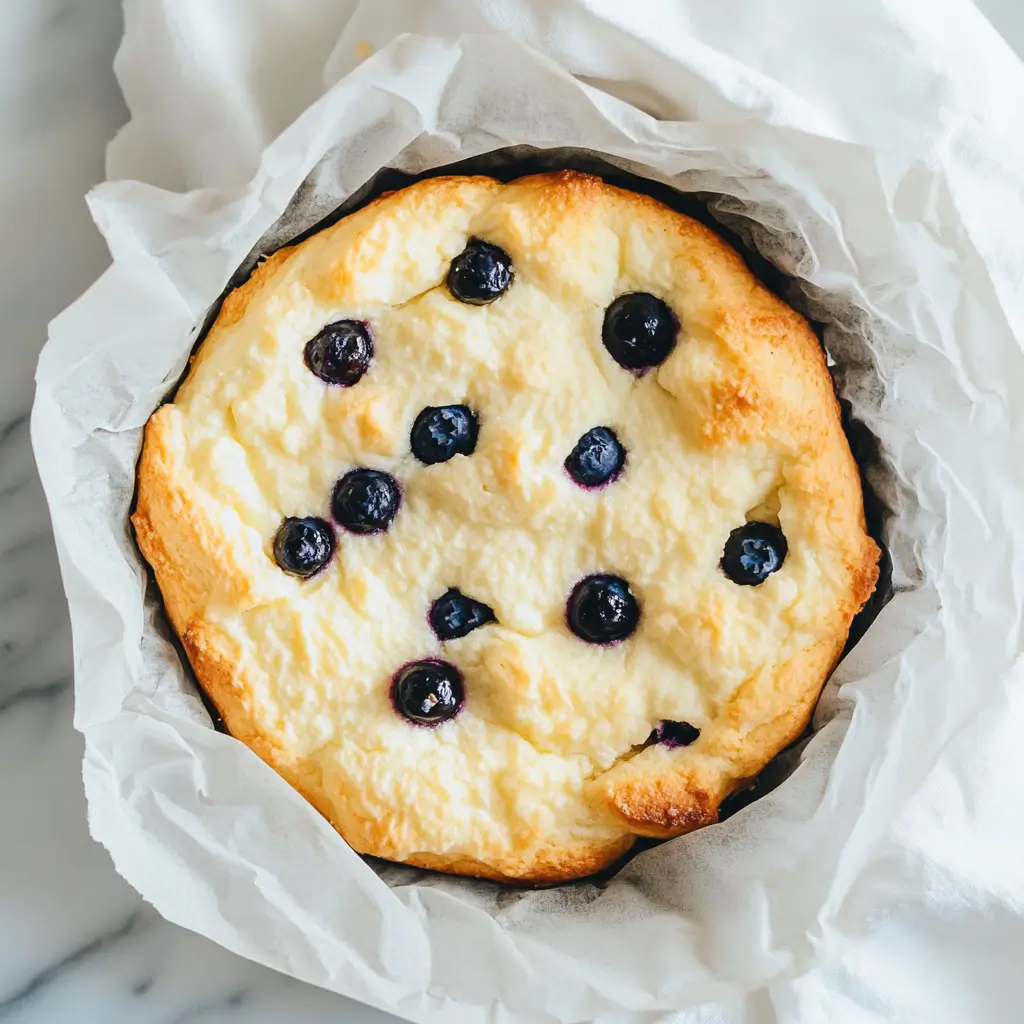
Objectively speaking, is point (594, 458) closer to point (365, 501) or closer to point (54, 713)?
point (365, 501)

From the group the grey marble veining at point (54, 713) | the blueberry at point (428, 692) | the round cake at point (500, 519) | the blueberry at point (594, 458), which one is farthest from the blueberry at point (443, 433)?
the grey marble veining at point (54, 713)

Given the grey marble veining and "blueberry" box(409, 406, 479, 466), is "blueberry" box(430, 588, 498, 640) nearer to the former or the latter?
"blueberry" box(409, 406, 479, 466)

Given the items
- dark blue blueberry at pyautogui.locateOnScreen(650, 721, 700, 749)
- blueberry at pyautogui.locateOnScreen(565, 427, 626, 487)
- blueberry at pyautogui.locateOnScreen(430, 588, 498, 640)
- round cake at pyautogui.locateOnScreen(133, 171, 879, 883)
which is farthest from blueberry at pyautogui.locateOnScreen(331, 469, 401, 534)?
dark blue blueberry at pyautogui.locateOnScreen(650, 721, 700, 749)

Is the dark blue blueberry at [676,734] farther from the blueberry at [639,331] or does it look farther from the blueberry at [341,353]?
the blueberry at [341,353]

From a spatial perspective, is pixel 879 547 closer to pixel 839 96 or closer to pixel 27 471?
pixel 839 96

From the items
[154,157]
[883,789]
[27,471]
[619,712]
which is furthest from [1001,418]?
[27,471]

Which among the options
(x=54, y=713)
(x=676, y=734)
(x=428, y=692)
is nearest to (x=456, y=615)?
(x=428, y=692)
